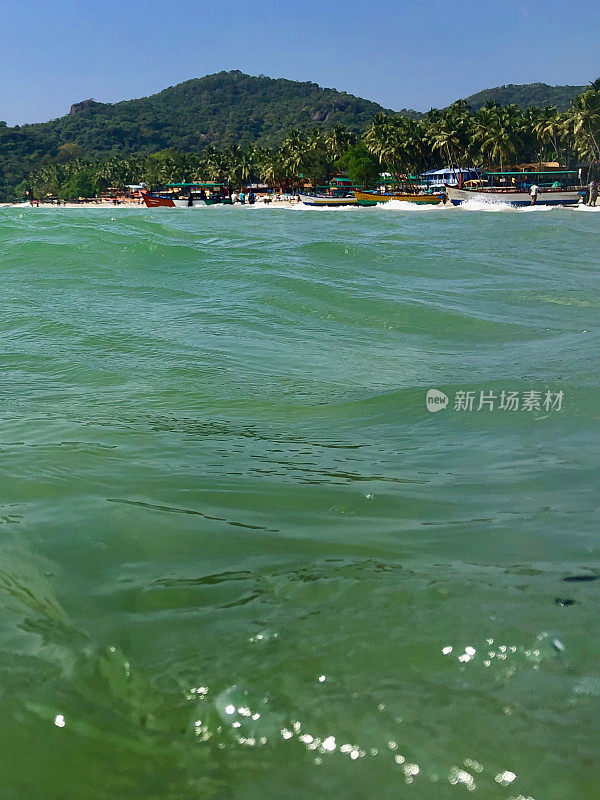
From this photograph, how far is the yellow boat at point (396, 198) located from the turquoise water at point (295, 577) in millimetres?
76998

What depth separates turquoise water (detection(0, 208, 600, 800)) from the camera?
6.73 feet

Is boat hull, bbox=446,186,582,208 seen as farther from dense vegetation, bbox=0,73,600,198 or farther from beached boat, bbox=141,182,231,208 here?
beached boat, bbox=141,182,231,208

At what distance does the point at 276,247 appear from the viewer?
72.4 feet

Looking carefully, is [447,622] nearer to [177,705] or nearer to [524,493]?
[177,705]

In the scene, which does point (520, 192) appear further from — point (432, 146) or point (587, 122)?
point (432, 146)

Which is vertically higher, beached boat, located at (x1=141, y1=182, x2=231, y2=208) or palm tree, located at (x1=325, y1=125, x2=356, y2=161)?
palm tree, located at (x1=325, y1=125, x2=356, y2=161)

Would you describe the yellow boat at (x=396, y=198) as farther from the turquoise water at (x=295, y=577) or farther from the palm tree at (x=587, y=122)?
the turquoise water at (x=295, y=577)

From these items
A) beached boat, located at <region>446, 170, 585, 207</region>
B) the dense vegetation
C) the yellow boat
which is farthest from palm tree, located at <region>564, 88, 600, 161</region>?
the yellow boat

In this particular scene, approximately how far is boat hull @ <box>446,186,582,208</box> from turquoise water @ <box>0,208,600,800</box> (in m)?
72.5

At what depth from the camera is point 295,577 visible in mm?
3041

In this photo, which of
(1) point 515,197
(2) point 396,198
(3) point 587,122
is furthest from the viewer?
(3) point 587,122

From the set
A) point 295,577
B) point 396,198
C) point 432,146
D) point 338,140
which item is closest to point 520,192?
point 396,198

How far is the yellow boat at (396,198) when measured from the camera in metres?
80.9

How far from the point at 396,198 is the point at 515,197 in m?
14.6
